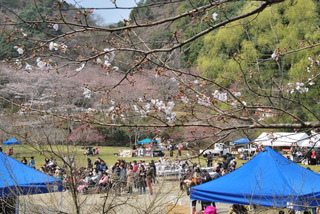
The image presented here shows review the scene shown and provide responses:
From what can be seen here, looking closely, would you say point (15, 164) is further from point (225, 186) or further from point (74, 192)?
point (225, 186)

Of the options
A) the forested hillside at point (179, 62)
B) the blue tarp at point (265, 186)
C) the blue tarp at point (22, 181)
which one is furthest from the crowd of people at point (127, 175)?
the blue tarp at point (265, 186)

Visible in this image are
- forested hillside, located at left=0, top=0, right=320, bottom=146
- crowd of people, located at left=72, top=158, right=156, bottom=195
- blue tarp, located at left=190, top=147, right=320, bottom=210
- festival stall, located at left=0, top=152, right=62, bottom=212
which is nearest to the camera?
forested hillside, located at left=0, top=0, right=320, bottom=146

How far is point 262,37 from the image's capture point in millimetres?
14609

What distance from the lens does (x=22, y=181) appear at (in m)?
6.03

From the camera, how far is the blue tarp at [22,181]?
5.64m

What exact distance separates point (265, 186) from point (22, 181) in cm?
391

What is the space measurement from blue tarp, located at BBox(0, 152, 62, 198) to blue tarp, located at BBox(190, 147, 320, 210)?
239 cm

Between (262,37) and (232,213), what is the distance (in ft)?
30.8

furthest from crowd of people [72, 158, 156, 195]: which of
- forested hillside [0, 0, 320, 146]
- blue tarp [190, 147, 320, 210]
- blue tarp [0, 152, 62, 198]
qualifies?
blue tarp [190, 147, 320, 210]

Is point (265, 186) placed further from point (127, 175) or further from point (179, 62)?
point (179, 62)

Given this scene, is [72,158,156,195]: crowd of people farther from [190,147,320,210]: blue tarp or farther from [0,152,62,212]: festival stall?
[190,147,320,210]: blue tarp

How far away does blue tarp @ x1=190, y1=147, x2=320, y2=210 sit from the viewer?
525 cm

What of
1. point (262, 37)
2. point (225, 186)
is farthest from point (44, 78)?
point (225, 186)

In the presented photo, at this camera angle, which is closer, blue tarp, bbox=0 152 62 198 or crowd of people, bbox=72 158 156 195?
blue tarp, bbox=0 152 62 198
